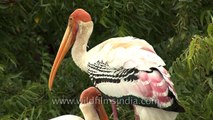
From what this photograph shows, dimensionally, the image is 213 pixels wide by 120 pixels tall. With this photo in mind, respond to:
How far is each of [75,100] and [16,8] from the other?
737 millimetres

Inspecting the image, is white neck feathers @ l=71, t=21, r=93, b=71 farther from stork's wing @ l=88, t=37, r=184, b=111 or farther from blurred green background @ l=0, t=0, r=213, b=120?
blurred green background @ l=0, t=0, r=213, b=120

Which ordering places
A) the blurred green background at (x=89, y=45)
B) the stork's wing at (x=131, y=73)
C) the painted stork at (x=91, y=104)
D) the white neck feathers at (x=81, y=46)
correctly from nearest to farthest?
the stork's wing at (x=131, y=73) → the painted stork at (x=91, y=104) → the white neck feathers at (x=81, y=46) → the blurred green background at (x=89, y=45)

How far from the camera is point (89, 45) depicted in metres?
5.02

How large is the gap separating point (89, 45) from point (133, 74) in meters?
1.54

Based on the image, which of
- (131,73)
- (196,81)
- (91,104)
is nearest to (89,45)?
(196,81)

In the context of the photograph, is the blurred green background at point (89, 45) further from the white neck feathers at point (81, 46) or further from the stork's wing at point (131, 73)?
the white neck feathers at point (81, 46)

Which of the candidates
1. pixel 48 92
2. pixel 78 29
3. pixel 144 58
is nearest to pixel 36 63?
pixel 48 92

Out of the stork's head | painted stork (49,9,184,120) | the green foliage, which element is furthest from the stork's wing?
the green foliage

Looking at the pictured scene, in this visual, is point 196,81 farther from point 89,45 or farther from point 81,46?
point 89,45

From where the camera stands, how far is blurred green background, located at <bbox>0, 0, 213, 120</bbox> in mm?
4094

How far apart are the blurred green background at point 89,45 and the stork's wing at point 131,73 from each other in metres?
0.37

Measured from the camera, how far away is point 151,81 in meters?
3.43

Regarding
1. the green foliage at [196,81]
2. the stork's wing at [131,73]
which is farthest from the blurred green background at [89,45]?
the stork's wing at [131,73]

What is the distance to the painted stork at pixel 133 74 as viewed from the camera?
3443 millimetres
